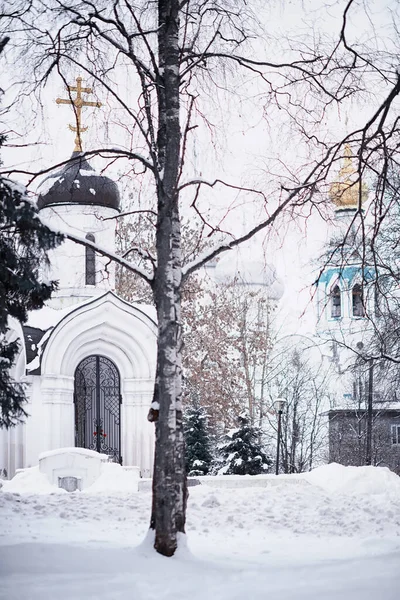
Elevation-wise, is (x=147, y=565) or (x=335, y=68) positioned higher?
(x=335, y=68)

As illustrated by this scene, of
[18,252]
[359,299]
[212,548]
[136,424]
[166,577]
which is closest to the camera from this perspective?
[166,577]

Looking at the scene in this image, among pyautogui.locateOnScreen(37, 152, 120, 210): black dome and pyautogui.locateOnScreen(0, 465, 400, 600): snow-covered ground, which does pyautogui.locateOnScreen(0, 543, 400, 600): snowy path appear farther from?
pyautogui.locateOnScreen(37, 152, 120, 210): black dome

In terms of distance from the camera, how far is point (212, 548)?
8.74 meters

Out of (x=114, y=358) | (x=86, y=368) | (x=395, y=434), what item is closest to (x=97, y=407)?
(x=86, y=368)

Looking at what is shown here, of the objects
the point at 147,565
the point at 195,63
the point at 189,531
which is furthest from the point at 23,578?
the point at 195,63

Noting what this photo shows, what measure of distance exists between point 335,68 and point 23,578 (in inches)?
208

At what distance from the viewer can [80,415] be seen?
21062 mm

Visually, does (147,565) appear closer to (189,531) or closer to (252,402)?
(189,531)

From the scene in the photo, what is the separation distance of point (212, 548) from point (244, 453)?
14.1m

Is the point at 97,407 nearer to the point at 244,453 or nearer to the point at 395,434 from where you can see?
the point at 244,453

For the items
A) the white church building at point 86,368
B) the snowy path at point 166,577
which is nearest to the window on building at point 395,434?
the white church building at point 86,368

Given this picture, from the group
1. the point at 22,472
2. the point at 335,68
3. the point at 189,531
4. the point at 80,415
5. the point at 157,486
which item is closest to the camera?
the point at 157,486

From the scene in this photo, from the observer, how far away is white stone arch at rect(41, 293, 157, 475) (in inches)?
779

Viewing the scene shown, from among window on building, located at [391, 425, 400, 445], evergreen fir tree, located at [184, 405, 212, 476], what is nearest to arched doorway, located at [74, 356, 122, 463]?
evergreen fir tree, located at [184, 405, 212, 476]
